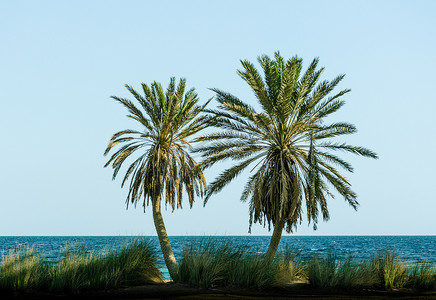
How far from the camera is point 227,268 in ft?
52.9

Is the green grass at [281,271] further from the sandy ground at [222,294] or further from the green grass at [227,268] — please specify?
the sandy ground at [222,294]

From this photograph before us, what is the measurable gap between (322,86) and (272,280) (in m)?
8.38

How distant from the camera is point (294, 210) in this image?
63.4ft

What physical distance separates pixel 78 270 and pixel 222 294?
14.5 ft

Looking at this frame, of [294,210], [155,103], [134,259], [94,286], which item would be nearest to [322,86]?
[294,210]

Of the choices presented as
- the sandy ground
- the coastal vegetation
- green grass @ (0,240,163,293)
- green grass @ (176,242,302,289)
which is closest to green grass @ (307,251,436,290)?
the coastal vegetation

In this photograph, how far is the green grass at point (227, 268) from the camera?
15719 mm

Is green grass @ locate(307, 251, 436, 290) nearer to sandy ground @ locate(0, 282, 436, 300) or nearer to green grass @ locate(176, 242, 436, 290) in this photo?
green grass @ locate(176, 242, 436, 290)

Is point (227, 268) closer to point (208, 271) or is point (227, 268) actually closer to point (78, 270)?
point (208, 271)

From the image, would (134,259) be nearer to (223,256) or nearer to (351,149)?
(223,256)

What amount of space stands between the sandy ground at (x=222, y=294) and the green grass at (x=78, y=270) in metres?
0.34

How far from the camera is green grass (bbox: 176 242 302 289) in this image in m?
15.7

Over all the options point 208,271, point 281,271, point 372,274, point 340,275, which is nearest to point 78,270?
point 208,271

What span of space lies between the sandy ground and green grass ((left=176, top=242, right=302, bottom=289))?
32 centimetres
